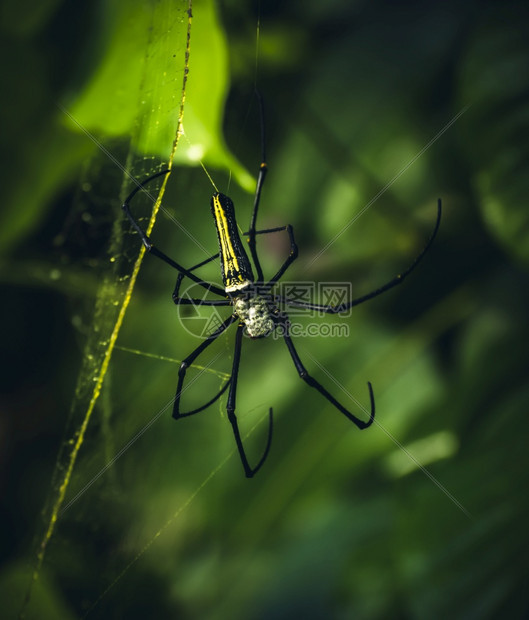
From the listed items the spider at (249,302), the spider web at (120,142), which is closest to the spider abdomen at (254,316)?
the spider at (249,302)

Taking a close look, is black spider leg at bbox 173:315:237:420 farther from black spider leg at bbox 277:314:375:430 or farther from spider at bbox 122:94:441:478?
black spider leg at bbox 277:314:375:430

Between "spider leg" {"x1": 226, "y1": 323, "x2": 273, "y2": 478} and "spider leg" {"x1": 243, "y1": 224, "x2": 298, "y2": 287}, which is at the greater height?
"spider leg" {"x1": 243, "y1": 224, "x2": 298, "y2": 287}

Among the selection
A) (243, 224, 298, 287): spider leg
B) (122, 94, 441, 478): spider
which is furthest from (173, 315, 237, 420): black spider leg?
(243, 224, 298, 287): spider leg

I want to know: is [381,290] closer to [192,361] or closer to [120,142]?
[192,361]

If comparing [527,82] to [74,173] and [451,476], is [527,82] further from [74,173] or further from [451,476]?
[74,173]

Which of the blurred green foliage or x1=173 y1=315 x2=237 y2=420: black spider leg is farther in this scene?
x1=173 y1=315 x2=237 y2=420: black spider leg

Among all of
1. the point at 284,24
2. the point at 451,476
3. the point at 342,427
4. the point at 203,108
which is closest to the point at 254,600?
the point at 342,427

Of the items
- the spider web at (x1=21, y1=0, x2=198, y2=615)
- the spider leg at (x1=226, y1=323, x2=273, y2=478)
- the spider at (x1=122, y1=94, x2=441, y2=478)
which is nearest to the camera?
the spider web at (x1=21, y1=0, x2=198, y2=615)

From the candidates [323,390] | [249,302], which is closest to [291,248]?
[249,302]
